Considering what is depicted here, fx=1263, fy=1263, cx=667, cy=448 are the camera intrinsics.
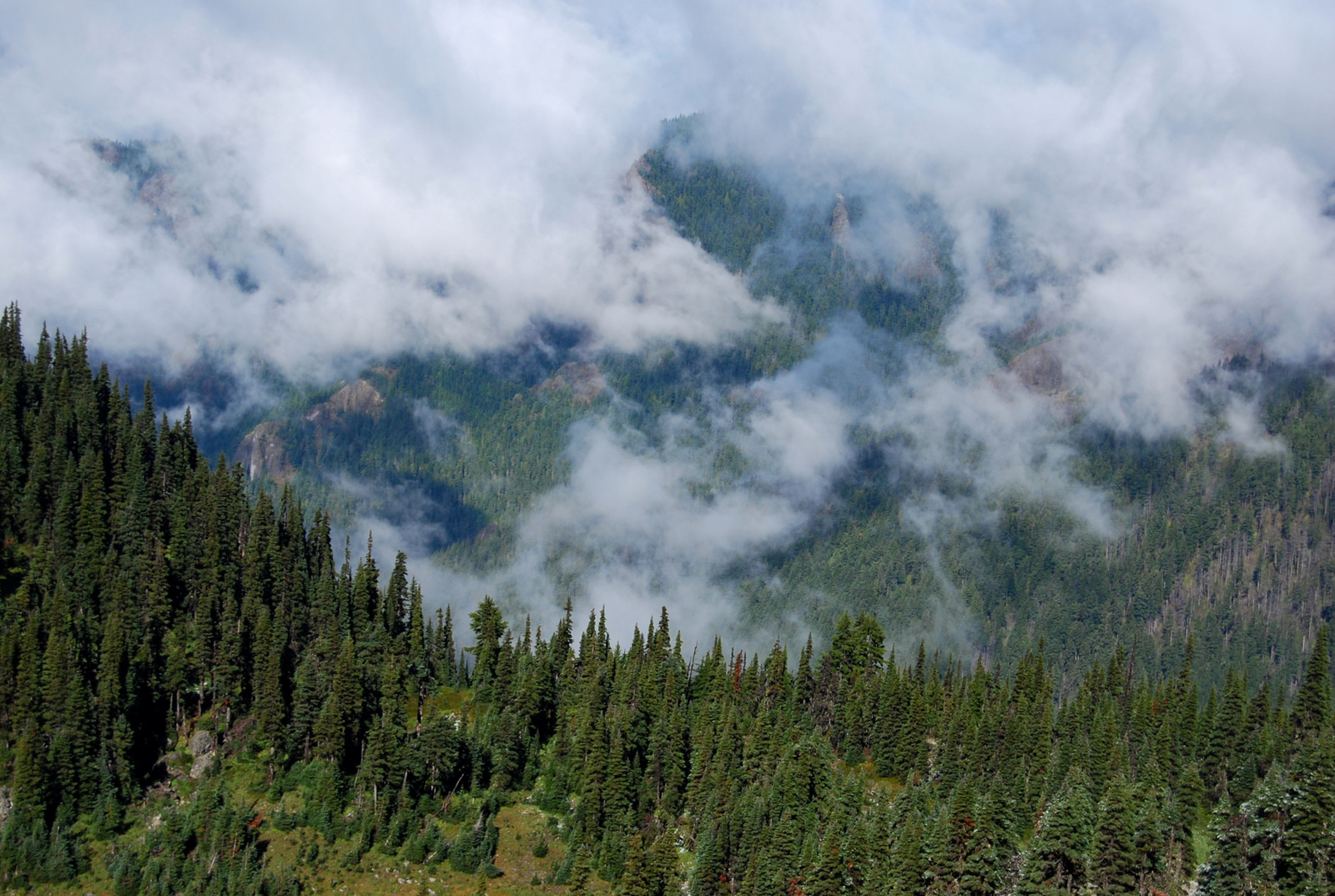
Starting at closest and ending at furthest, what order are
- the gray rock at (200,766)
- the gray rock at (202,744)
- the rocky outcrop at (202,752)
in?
the gray rock at (200,766), the rocky outcrop at (202,752), the gray rock at (202,744)

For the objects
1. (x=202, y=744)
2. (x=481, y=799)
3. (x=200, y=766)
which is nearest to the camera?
(x=200, y=766)

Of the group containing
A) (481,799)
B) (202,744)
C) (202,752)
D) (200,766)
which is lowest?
(481,799)

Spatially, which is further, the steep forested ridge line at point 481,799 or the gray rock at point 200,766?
the gray rock at point 200,766

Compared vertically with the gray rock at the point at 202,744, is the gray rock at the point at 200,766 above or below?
below

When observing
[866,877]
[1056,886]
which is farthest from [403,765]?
[1056,886]

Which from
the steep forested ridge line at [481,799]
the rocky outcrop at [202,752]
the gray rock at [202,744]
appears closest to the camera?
the steep forested ridge line at [481,799]

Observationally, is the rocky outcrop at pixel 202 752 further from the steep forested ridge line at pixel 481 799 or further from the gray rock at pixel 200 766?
the steep forested ridge line at pixel 481 799

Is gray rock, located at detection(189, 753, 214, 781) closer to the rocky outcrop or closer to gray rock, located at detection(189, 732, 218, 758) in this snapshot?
the rocky outcrop

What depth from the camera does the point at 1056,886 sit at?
14150 centimetres

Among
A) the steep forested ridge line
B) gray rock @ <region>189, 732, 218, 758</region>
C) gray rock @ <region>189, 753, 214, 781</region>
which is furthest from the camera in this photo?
gray rock @ <region>189, 732, 218, 758</region>

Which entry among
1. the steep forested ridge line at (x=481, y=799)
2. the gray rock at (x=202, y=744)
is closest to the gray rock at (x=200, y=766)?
the steep forested ridge line at (x=481, y=799)

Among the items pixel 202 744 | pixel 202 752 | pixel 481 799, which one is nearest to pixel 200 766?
pixel 202 752

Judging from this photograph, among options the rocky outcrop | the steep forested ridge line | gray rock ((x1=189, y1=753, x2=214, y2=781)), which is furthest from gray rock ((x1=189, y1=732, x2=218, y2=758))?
gray rock ((x1=189, y1=753, x2=214, y2=781))

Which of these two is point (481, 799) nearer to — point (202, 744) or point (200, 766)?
point (200, 766)
